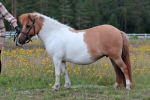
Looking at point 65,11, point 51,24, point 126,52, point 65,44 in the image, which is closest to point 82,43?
point 65,44

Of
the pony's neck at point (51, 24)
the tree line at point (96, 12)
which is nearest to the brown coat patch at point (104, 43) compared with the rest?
the pony's neck at point (51, 24)

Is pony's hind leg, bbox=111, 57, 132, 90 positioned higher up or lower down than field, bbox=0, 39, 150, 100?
higher up

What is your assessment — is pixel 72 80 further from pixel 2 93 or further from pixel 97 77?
pixel 2 93

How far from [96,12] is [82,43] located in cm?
3979

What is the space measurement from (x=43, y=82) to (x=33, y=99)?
135 cm

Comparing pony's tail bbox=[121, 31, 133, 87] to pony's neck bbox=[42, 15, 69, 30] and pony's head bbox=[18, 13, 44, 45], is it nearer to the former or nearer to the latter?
pony's neck bbox=[42, 15, 69, 30]

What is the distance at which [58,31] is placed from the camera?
192 inches

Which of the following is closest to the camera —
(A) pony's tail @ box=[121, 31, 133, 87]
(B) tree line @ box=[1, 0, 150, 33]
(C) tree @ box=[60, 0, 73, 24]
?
(A) pony's tail @ box=[121, 31, 133, 87]

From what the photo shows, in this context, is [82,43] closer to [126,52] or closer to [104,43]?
[104,43]

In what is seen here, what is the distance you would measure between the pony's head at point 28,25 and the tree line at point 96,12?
2780 cm

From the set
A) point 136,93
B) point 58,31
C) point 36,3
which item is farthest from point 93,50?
point 36,3

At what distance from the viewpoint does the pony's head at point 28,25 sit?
185 inches

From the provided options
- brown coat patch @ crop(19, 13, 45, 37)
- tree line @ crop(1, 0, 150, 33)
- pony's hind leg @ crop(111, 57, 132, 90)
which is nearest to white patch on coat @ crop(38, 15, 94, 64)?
brown coat patch @ crop(19, 13, 45, 37)

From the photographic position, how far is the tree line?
3371 centimetres
